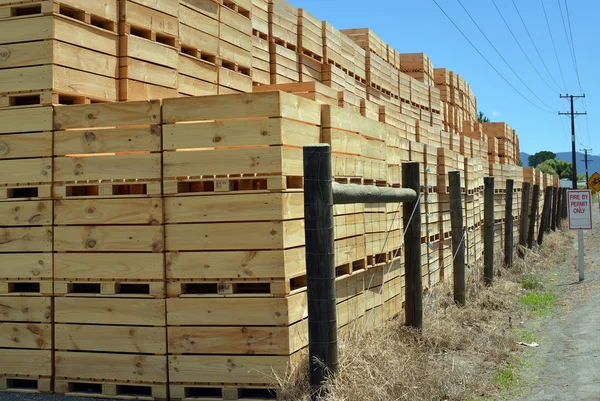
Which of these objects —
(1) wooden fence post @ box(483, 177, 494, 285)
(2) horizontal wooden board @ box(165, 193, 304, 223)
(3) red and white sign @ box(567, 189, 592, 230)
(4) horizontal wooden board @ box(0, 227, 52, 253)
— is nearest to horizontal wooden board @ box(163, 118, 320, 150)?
(2) horizontal wooden board @ box(165, 193, 304, 223)

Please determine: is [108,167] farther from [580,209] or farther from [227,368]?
[580,209]

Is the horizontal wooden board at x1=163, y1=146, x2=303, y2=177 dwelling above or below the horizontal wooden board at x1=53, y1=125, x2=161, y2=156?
below

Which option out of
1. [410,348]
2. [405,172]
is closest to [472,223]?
[405,172]

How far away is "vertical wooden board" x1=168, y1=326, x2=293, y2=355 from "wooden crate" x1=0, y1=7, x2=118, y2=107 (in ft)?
8.17

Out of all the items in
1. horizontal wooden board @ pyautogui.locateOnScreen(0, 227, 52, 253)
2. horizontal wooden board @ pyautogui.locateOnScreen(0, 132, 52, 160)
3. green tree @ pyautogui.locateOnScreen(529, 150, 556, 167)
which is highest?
green tree @ pyautogui.locateOnScreen(529, 150, 556, 167)

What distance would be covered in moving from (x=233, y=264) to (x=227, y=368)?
0.88 meters

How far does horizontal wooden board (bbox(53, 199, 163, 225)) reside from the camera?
20.8 ft

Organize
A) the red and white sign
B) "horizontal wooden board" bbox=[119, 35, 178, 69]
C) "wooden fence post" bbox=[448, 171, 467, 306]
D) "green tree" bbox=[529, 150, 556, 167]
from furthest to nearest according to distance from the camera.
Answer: "green tree" bbox=[529, 150, 556, 167], the red and white sign, "wooden fence post" bbox=[448, 171, 467, 306], "horizontal wooden board" bbox=[119, 35, 178, 69]

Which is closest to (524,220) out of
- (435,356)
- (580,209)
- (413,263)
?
(580,209)

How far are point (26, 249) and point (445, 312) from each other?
6.03 m

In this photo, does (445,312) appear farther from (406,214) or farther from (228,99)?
(228,99)

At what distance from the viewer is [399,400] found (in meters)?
5.99

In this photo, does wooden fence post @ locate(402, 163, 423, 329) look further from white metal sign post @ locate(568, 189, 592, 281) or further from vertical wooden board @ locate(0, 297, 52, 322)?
white metal sign post @ locate(568, 189, 592, 281)

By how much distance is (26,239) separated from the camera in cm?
670
